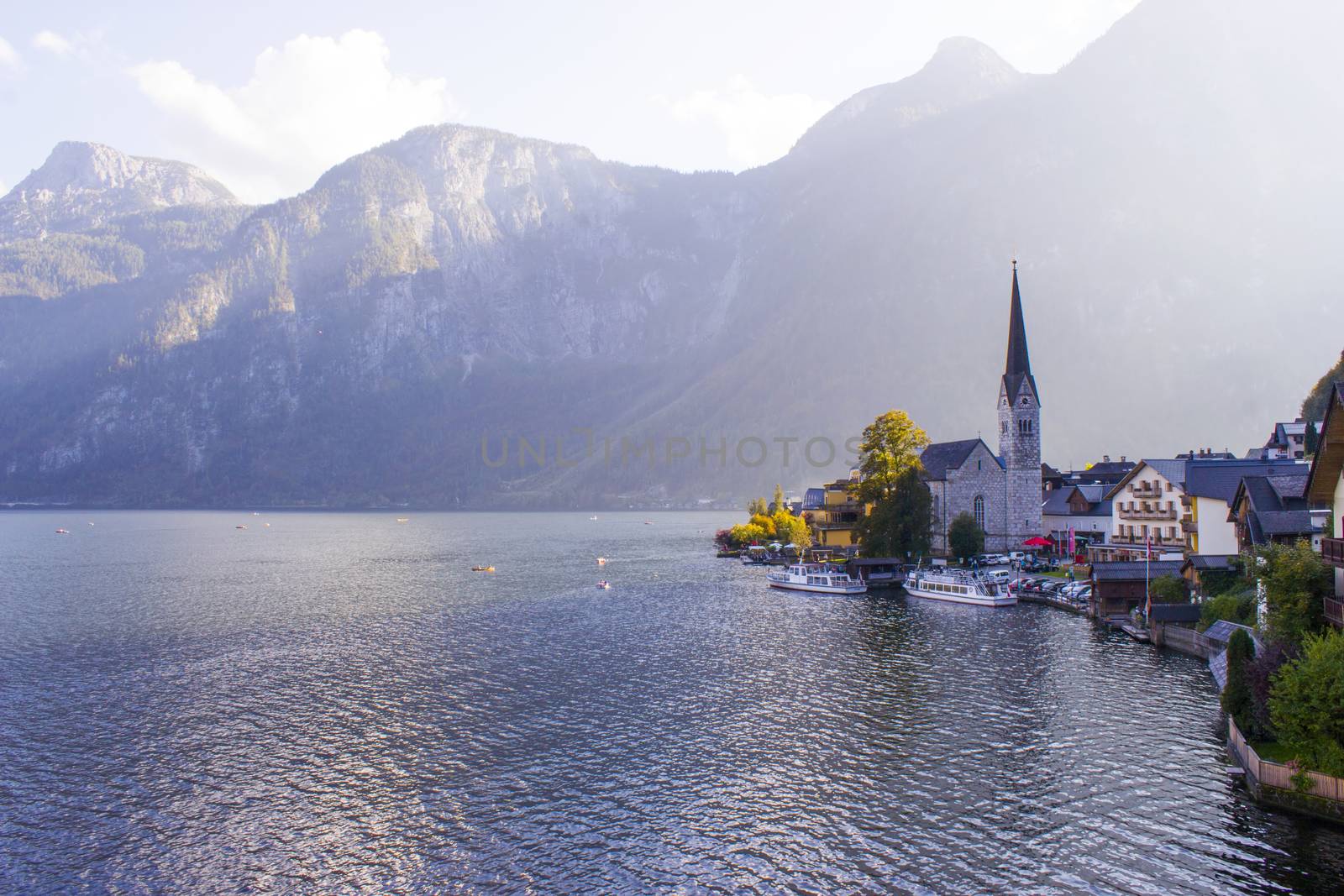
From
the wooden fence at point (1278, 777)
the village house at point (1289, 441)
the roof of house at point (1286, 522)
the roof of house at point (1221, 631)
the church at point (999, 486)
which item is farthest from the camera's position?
the church at point (999, 486)

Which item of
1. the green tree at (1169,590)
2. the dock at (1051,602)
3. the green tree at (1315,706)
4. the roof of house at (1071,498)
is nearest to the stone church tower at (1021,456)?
the roof of house at (1071,498)

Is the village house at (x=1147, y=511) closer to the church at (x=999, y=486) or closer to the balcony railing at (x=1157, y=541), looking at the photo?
the balcony railing at (x=1157, y=541)

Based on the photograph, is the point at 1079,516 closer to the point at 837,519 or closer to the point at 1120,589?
the point at 837,519

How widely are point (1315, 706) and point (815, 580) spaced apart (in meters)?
77.5

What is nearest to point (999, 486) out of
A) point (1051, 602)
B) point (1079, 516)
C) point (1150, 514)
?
point (1079, 516)

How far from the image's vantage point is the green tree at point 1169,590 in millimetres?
71250

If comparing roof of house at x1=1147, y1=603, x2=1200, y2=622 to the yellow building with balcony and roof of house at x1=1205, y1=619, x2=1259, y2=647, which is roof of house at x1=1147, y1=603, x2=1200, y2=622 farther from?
the yellow building with balcony

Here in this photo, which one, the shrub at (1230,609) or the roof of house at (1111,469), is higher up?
the roof of house at (1111,469)

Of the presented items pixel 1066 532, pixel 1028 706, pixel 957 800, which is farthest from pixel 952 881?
pixel 1066 532

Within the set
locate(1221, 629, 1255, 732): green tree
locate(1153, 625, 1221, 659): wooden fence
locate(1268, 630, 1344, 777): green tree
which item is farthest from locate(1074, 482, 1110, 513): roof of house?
locate(1268, 630, 1344, 777): green tree

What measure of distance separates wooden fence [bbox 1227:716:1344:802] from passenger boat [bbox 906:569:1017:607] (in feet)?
167

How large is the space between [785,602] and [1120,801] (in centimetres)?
6250

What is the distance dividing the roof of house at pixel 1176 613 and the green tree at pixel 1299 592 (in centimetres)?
2531

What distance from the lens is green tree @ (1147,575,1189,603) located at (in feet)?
234
